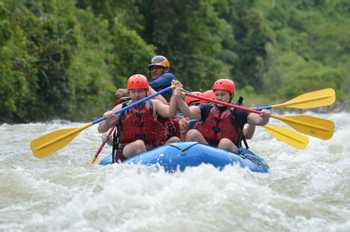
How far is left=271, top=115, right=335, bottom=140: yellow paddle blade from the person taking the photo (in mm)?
8578

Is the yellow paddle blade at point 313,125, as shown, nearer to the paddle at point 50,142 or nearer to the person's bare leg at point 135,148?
the person's bare leg at point 135,148

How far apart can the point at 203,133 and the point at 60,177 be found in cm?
159

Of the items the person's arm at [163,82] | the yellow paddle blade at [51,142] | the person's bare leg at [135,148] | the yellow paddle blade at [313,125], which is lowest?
the yellow paddle blade at [51,142]

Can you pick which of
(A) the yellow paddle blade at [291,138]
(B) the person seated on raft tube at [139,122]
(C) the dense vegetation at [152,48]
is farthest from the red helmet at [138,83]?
(C) the dense vegetation at [152,48]

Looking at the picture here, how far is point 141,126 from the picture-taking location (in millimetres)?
8195

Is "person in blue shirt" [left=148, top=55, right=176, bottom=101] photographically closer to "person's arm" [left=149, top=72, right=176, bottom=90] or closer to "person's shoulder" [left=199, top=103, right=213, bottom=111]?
"person's arm" [left=149, top=72, right=176, bottom=90]

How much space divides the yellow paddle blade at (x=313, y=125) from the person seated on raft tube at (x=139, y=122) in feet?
4.23

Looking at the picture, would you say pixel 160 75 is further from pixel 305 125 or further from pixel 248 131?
pixel 305 125

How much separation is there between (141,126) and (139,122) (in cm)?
5

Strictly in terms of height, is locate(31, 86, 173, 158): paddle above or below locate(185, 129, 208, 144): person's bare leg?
below

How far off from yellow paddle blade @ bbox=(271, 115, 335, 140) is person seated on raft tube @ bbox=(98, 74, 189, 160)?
1.29 metres

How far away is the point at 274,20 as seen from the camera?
174 ft

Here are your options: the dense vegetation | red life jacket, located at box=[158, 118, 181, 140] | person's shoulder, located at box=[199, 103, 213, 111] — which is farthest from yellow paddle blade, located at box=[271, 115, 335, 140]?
the dense vegetation

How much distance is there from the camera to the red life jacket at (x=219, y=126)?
8484mm
